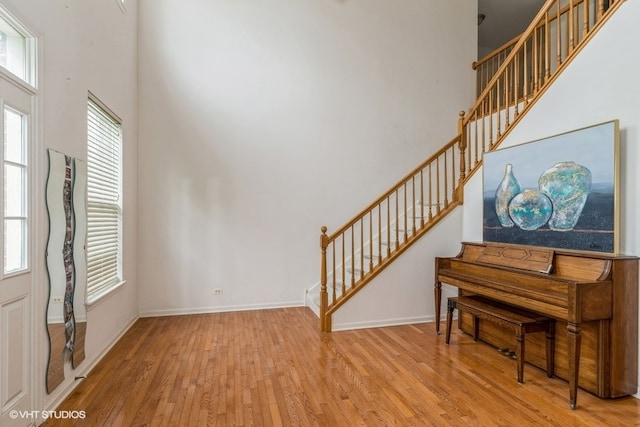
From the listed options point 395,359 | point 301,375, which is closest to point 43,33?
point 301,375

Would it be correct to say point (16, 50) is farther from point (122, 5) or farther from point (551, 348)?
point (551, 348)

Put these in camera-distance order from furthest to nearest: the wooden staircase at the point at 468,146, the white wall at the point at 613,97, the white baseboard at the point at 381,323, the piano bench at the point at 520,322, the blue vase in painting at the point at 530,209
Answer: the white baseboard at the point at 381,323 < the wooden staircase at the point at 468,146 < the blue vase in painting at the point at 530,209 < the piano bench at the point at 520,322 < the white wall at the point at 613,97

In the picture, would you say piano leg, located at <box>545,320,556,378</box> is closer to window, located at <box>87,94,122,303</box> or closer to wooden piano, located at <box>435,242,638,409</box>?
wooden piano, located at <box>435,242,638,409</box>

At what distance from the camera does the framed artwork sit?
261 cm

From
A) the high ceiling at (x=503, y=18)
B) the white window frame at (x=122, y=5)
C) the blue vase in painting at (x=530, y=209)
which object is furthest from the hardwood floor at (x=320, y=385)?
the high ceiling at (x=503, y=18)

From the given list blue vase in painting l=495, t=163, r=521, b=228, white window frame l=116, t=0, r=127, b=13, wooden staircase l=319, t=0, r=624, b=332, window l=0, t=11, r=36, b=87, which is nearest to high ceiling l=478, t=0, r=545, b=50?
wooden staircase l=319, t=0, r=624, b=332

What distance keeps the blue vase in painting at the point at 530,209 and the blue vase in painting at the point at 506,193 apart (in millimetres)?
55

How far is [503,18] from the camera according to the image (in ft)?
22.0

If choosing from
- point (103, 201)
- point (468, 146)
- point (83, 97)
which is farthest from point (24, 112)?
point (468, 146)

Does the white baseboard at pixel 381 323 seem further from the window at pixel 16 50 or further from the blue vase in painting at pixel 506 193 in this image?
the window at pixel 16 50

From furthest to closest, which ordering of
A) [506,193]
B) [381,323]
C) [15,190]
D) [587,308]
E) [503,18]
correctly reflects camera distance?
[503,18]
[381,323]
[506,193]
[587,308]
[15,190]

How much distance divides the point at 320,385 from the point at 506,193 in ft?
8.48

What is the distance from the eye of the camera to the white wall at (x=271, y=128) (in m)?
4.69

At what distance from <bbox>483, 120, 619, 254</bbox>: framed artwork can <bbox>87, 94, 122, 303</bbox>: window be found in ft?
13.2
